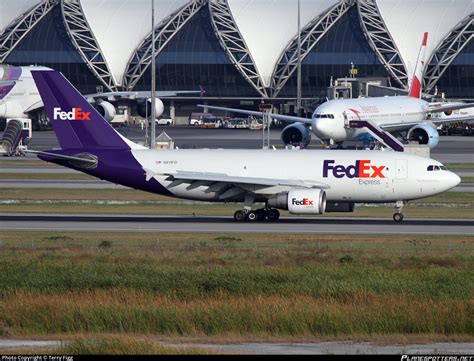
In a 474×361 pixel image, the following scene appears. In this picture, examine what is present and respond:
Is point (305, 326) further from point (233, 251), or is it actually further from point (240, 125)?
point (240, 125)

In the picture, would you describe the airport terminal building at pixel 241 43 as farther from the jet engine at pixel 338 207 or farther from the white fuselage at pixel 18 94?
the jet engine at pixel 338 207

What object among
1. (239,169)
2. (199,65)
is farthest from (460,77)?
(239,169)

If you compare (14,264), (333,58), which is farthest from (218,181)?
(333,58)

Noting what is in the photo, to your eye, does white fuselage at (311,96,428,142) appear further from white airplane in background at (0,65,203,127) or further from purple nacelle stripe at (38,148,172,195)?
purple nacelle stripe at (38,148,172,195)

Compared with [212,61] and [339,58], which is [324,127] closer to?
[339,58]

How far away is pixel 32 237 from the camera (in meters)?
42.7

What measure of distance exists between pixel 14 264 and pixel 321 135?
198ft

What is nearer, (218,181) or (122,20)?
(218,181)

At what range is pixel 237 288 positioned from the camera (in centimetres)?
2964

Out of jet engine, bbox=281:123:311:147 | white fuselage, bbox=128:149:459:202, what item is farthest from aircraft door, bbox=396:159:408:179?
jet engine, bbox=281:123:311:147

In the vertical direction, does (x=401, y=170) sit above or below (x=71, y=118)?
below

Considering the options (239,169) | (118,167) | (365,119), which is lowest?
(239,169)

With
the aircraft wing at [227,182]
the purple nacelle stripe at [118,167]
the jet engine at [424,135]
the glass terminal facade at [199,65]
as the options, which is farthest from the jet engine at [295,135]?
the glass terminal facade at [199,65]

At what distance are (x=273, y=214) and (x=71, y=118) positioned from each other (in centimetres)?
1036
